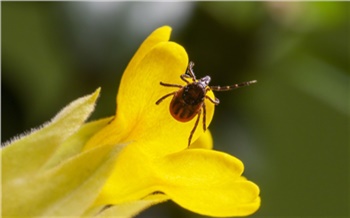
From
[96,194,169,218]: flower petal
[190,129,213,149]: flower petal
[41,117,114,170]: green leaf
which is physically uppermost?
[41,117,114,170]: green leaf

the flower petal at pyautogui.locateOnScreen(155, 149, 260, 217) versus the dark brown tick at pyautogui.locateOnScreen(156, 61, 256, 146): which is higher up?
the dark brown tick at pyautogui.locateOnScreen(156, 61, 256, 146)

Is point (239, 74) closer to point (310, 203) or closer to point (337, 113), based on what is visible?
point (337, 113)

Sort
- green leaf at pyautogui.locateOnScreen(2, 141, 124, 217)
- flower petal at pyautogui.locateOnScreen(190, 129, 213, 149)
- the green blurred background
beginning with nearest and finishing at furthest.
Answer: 1. green leaf at pyautogui.locateOnScreen(2, 141, 124, 217)
2. flower petal at pyautogui.locateOnScreen(190, 129, 213, 149)
3. the green blurred background

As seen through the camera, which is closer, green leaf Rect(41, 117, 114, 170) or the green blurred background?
green leaf Rect(41, 117, 114, 170)

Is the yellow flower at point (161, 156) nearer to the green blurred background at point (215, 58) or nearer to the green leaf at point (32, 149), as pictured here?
the green leaf at point (32, 149)

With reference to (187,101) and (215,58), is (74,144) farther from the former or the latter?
(215,58)

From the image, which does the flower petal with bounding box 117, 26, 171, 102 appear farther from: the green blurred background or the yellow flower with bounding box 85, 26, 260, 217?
the green blurred background

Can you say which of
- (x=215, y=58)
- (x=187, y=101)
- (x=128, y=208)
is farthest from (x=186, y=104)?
(x=215, y=58)

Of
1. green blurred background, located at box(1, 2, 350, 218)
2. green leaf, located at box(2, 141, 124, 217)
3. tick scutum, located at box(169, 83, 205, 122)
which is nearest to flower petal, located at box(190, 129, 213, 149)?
tick scutum, located at box(169, 83, 205, 122)
